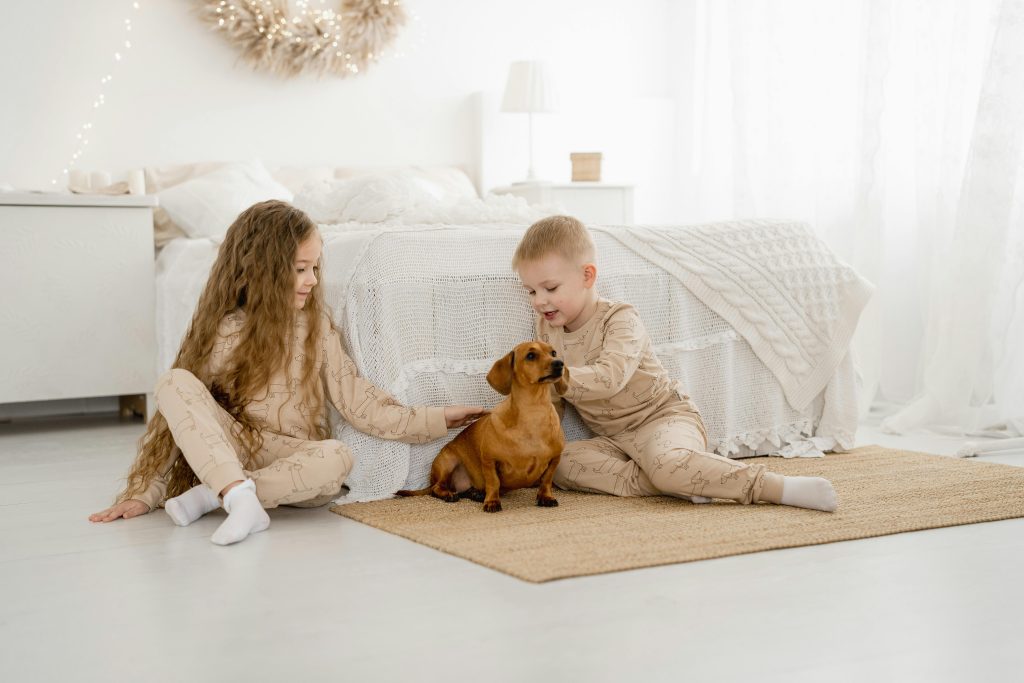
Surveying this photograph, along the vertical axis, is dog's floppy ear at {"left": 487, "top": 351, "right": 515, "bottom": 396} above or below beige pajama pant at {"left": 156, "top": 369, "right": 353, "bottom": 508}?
above

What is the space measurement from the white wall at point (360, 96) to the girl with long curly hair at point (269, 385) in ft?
7.01

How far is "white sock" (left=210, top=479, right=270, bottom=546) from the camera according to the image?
1.75m

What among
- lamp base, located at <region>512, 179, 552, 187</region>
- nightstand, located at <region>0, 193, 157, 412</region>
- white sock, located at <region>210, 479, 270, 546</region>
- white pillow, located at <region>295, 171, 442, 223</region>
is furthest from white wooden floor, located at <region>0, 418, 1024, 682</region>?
lamp base, located at <region>512, 179, 552, 187</region>

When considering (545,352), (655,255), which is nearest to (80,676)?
(545,352)

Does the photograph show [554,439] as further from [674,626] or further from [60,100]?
[60,100]

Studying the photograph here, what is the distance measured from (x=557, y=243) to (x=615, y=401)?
0.33m

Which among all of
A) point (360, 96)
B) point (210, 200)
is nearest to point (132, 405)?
point (210, 200)

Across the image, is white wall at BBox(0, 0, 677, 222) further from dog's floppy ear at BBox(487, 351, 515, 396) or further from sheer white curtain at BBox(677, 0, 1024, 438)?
dog's floppy ear at BBox(487, 351, 515, 396)

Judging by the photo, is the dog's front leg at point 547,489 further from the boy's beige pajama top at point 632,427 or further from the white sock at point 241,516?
the white sock at point 241,516

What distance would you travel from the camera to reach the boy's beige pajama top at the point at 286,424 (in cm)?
188

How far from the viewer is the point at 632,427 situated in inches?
84.4

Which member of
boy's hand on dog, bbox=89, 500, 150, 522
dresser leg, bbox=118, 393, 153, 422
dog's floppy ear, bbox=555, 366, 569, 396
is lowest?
dresser leg, bbox=118, 393, 153, 422

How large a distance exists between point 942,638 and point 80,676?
96cm

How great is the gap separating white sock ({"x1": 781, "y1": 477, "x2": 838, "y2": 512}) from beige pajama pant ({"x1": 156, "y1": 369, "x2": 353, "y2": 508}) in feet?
2.56
